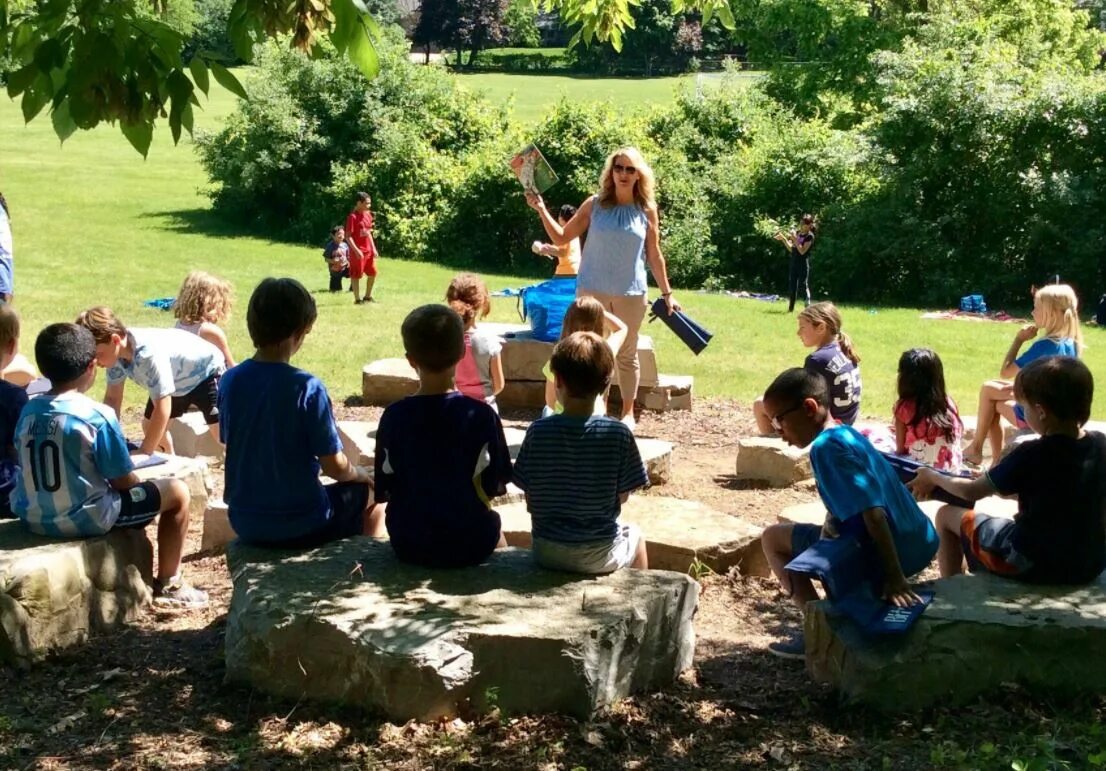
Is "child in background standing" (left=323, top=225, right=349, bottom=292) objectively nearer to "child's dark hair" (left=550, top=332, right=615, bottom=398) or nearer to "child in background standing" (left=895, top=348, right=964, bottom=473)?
"child in background standing" (left=895, top=348, right=964, bottom=473)

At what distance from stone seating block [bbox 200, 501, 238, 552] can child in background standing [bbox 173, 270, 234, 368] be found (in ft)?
5.07

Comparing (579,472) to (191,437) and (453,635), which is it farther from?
Answer: (191,437)

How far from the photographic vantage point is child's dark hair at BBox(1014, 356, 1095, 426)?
14.9 ft

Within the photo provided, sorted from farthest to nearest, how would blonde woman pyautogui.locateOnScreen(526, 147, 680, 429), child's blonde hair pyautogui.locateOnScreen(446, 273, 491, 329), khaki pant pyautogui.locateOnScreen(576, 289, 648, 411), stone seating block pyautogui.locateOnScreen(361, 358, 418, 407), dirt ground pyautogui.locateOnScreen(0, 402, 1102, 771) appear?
stone seating block pyautogui.locateOnScreen(361, 358, 418, 407) < khaki pant pyautogui.locateOnScreen(576, 289, 648, 411) < blonde woman pyautogui.locateOnScreen(526, 147, 680, 429) < child's blonde hair pyautogui.locateOnScreen(446, 273, 491, 329) < dirt ground pyautogui.locateOnScreen(0, 402, 1102, 771)

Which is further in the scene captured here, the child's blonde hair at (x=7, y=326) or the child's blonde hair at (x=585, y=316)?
the child's blonde hair at (x=585, y=316)

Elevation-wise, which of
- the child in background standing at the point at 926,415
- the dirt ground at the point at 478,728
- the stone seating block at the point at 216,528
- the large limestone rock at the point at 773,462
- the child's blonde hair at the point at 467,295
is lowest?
the dirt ground at the point at 478,728

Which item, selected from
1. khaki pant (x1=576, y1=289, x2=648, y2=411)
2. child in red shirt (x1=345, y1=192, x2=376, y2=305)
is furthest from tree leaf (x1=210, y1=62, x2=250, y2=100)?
child in red shirt (x1=345, y1=192, x2=376, y2=305)

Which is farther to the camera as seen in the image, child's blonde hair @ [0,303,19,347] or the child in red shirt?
the child in red shirt

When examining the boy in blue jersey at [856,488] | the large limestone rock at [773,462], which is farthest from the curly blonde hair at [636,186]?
the boy in blue jersey at [856,488]

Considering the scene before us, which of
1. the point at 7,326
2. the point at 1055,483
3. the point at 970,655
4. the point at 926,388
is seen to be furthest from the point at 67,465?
the point at 926,388

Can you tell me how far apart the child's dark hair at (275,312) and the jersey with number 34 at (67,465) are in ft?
2.42

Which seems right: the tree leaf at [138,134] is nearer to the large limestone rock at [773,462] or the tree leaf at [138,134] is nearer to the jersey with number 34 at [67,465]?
the jersey with number 34 at [67,465]

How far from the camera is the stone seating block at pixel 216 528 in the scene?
21.0 feet

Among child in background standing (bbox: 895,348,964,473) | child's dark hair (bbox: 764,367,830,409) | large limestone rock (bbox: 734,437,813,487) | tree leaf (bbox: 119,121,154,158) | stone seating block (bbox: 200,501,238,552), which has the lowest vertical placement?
stone seating block (bbox: 200,501,238,552)
